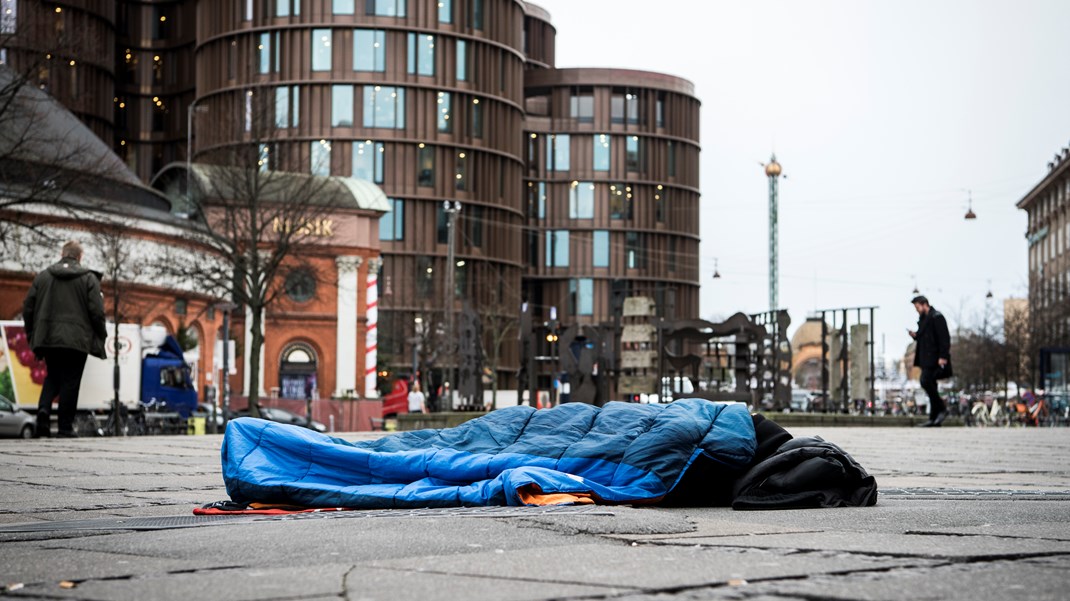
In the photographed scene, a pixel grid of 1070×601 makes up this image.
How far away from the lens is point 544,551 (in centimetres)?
457

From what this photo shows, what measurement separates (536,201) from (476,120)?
1238 cm

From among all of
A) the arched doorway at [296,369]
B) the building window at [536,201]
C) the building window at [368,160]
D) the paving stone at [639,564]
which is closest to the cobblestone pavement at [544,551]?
the paving stone at [639,564]

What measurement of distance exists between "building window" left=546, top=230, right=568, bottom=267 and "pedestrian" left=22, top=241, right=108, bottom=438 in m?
83.0

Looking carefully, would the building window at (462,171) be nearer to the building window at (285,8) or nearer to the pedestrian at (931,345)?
the building window at (285,8)

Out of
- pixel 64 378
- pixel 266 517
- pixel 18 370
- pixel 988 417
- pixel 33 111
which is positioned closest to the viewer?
pixel 266 517

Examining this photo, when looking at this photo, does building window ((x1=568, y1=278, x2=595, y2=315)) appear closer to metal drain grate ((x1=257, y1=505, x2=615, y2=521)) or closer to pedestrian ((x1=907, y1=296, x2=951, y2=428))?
pedestrian ((x1=907, y1=296, x2=951, y2=428))

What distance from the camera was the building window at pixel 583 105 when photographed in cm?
9788

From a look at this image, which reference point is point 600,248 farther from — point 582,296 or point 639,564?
point 639,564

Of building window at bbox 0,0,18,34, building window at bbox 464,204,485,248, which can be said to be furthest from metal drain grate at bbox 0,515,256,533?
building window at bbox 464,204,485,248

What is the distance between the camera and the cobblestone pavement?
148 inches

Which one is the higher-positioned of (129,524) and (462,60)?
(462,60)

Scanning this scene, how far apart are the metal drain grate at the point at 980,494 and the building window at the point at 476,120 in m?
79.4

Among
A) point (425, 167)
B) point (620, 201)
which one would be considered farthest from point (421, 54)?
point (620, 201)

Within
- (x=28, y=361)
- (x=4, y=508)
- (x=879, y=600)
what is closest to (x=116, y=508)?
(x=4, y=508)
